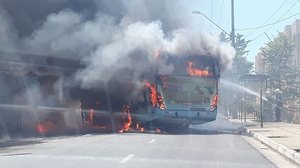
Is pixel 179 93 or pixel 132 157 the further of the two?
pixel 179 93

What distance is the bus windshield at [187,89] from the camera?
25219mm

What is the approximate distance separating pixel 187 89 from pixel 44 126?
789 cm

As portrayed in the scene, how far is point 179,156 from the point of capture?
14883 mm

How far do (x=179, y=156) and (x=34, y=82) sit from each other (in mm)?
15324

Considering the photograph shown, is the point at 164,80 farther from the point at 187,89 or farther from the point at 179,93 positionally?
the point at 187,89

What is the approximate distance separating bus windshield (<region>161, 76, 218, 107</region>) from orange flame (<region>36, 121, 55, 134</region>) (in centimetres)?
668

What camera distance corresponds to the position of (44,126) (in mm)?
28234

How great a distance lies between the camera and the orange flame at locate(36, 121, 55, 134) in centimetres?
2761

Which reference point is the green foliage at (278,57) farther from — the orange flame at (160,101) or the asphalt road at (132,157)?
the asphalt road at (132,157)

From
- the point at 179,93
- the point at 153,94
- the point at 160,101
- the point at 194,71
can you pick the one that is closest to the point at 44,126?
the point at 153,94

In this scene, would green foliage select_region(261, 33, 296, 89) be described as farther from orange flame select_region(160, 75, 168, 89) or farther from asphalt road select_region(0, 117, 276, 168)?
asphalt road select_region(0, 117, 276, 168)

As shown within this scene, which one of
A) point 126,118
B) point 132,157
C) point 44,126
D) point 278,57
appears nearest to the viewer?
point 132,157

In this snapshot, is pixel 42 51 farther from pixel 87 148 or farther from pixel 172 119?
pixel 87 148

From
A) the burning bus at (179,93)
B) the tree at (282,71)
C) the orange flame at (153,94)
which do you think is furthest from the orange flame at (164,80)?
the tree at (282,71)
